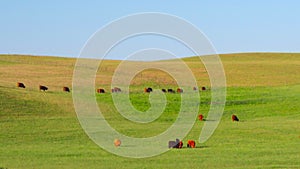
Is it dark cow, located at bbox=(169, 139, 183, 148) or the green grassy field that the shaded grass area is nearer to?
the green grassy field

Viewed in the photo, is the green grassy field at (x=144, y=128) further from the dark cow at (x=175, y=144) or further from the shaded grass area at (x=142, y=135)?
the dark cow at (x=175, y=144)

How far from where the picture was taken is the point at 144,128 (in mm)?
38250

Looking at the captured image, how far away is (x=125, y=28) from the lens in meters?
23.9

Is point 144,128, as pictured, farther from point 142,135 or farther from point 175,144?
point 175,144

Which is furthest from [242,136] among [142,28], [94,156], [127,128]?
[142,28]

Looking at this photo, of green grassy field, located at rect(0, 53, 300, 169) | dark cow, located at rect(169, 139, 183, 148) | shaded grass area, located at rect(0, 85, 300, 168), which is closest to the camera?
shaded grass area, located at rect(0, 85, 300, 168)

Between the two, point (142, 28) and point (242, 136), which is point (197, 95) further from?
point (142, 28)

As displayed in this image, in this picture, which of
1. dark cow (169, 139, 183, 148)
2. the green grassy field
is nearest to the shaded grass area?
the green grassy field

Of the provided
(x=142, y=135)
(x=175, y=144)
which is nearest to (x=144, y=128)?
(x=142, y=135)

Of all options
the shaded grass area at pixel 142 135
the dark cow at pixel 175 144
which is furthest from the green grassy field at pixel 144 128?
the dark cow at pixel 175 144

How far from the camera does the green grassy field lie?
85.9 feet

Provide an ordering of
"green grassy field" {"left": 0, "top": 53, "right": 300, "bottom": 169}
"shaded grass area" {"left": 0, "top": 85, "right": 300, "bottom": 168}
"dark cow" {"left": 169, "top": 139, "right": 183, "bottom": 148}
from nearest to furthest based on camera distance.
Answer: "shaded grass area" {"left": 0, "top": 85, "right": 300, "bottom": 168} → "green grassy field" {"left": 0, "top": 53, "right": 300, "bottom": 169} → "dark cow" {"left": 169, "top": 139, "right": 183, "bottom": 148}

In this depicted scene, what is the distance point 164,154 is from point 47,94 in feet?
78.0

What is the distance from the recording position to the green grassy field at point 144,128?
85.9 ft
